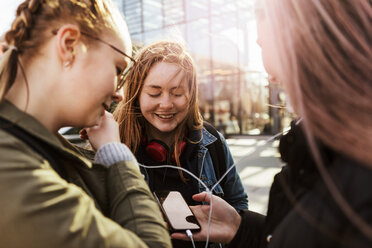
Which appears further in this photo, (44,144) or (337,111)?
(44,144)

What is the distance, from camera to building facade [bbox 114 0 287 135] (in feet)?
47.6

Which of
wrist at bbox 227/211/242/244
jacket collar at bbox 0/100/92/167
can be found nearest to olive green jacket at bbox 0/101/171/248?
jacket collar at bbox 0/100/92/167

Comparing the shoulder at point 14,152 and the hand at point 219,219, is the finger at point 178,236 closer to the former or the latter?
the hand at point 219,219

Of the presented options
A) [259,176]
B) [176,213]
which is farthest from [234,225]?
[259,176]

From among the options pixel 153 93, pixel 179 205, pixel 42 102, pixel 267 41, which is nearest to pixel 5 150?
pixel 42 102

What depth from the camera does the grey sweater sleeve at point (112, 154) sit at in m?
1.15

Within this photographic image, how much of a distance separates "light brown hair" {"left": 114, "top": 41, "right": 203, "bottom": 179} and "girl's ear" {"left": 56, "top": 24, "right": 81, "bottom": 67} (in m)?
1.03

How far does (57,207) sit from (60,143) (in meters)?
0.29

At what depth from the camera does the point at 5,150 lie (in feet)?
2.68

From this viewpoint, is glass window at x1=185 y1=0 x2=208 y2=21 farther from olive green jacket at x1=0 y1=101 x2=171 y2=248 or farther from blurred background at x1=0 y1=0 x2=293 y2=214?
olive green jacket at x1=0 y1=101 x2=171 y2=248

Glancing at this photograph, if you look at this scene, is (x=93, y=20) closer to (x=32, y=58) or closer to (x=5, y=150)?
(x=32, y=58)

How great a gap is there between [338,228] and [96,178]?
2.62 feet

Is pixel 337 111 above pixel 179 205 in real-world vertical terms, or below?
above

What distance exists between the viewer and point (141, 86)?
2.13 m
